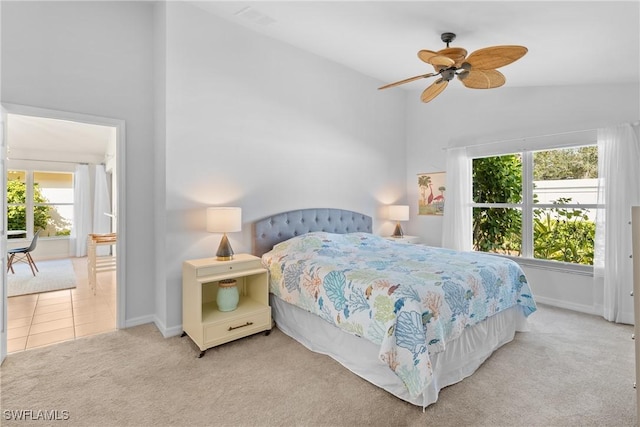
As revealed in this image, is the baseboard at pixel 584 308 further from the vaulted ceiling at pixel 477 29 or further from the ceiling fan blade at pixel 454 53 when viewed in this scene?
the ceiling fan blade at pixel 454 53

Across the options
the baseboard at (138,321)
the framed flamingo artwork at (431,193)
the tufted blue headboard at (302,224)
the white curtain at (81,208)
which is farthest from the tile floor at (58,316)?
the framed flamingo artwork at (431,193)

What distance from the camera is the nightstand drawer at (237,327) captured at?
2.78 m

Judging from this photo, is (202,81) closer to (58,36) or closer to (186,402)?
(58,36)

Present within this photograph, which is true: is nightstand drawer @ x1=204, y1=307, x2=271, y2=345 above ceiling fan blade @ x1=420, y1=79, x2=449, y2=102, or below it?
below

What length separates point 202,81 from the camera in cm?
337

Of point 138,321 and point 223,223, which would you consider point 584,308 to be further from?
point 138,321

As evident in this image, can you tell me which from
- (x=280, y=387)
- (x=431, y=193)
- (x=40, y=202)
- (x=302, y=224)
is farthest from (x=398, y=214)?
(x=40, y=202)

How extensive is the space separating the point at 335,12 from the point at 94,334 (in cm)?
396

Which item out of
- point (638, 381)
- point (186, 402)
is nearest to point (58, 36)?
point (186, 402)

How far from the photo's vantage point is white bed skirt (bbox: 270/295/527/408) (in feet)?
7.18

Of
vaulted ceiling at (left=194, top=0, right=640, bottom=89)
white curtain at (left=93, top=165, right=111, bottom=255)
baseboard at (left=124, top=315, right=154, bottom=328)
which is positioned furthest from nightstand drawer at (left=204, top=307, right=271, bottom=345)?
white curtain at (left=93, top=165, right=111, bottom=255)

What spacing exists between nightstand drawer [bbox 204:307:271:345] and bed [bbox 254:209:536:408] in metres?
0.22

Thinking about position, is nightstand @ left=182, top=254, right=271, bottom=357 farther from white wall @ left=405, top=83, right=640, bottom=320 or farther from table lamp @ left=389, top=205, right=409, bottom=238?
white wall @ left=405, top=83, right=640, bottom=320

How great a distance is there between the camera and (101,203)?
7621mm
